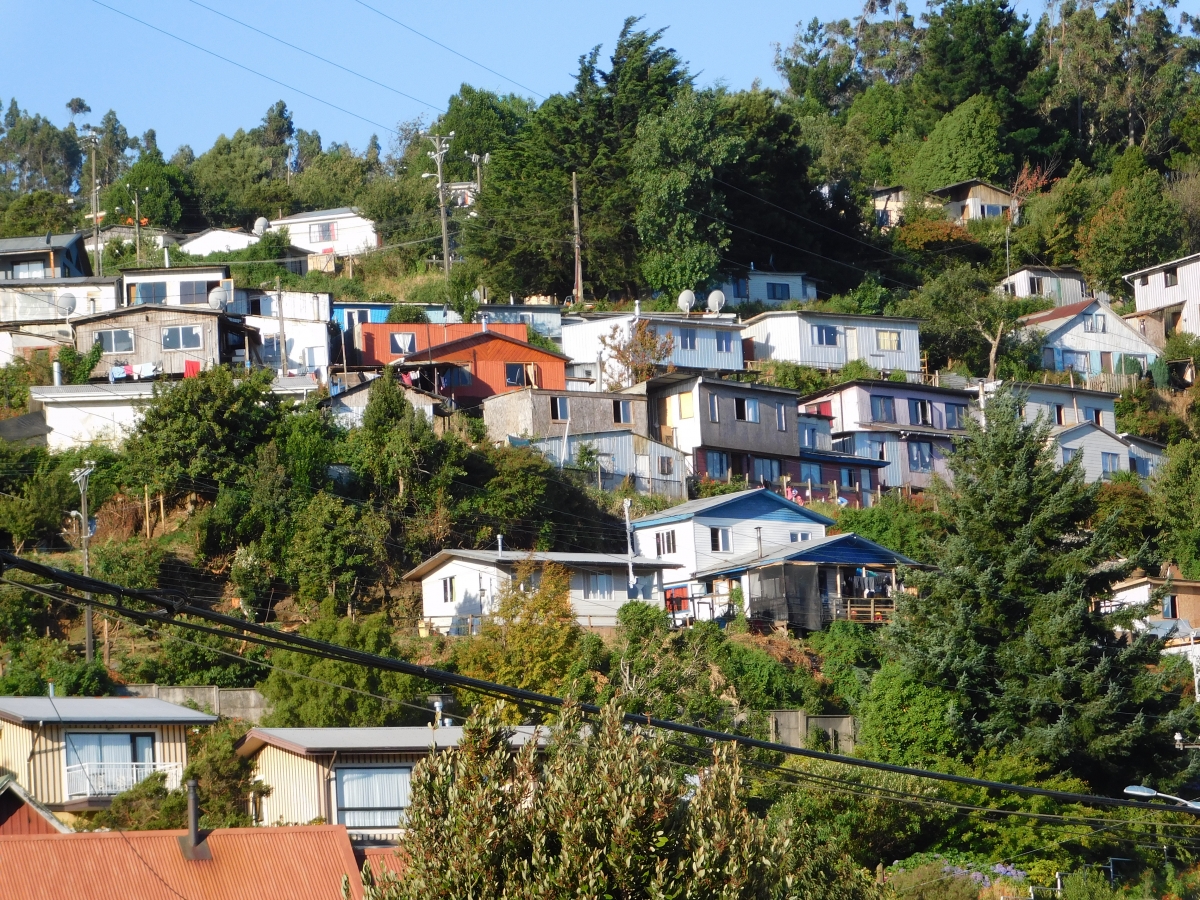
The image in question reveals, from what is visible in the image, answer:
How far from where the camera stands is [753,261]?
78062mm

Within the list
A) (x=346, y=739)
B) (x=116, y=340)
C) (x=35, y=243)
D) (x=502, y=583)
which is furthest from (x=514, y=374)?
(x=346, y=739)

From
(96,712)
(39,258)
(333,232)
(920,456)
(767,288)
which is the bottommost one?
(96,712)

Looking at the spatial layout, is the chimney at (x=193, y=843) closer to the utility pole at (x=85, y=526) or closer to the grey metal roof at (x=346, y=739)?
the grey metal roof at (x=346, y=739)

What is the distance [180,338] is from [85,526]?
1812 centimetres

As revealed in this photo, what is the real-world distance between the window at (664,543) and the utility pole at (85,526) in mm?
18103

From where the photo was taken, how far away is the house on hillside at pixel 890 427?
62.9 meters

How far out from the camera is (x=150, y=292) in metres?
66.6

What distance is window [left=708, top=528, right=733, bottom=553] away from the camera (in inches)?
1996

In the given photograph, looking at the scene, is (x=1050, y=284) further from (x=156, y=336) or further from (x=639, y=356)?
(x=156, y=336)

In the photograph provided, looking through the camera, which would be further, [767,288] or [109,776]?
[767,288]

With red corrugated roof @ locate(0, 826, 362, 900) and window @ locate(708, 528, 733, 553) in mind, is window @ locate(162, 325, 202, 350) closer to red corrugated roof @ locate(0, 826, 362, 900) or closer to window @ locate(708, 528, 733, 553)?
window @ locate(708, 528, 733, 553)

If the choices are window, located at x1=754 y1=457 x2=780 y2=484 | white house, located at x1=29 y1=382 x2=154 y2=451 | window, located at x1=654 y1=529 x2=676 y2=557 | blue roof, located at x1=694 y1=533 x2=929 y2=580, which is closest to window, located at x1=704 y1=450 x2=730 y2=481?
window, located at x1=754 y1=457 x2=780 y2=484

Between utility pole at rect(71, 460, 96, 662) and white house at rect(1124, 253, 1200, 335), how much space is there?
2173 inches

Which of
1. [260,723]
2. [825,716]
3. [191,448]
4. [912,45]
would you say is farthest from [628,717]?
[912,45]
